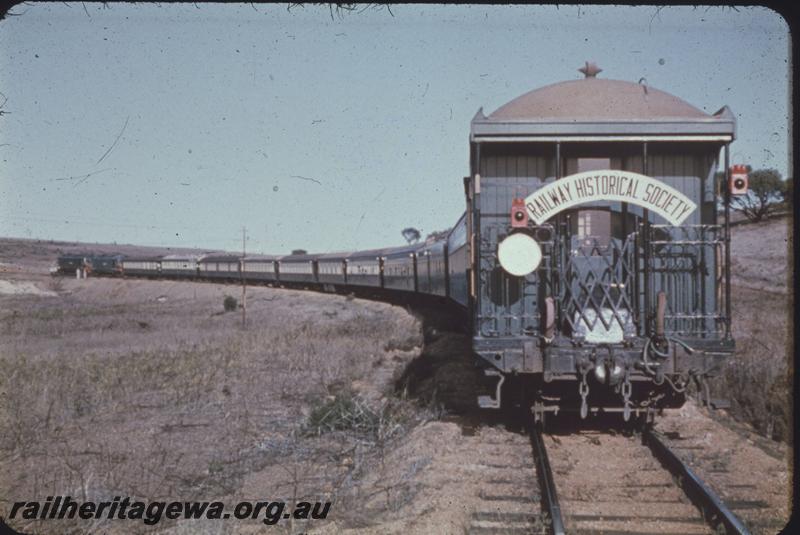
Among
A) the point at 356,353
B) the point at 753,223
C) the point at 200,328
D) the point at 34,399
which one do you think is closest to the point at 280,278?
the point at 200,328

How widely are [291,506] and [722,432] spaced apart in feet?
18.3

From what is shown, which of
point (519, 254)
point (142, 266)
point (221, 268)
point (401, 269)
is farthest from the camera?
point (142, 266)

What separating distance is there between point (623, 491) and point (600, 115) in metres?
4.08

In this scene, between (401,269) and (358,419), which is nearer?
(358,419)

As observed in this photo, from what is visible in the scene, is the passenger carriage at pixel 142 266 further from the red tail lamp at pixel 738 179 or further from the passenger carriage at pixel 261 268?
the red tail lamp at pixel 738 179

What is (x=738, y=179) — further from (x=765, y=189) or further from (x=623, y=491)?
(x=765, y=189)

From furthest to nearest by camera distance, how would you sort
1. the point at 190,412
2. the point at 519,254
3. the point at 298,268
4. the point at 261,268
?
the point at 261,268 < the point at 298,268 < the point at 190,412 < the point at 519,254

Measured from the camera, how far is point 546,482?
6.44m

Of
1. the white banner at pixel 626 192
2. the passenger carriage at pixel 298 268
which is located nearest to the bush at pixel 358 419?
the white banner at pixel 626 192

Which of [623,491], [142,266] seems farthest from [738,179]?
[142,266]

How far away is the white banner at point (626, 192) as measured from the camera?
772 cm

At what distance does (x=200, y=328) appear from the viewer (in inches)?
1054

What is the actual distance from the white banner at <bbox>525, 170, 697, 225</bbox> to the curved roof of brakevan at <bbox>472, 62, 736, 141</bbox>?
1.84 ft

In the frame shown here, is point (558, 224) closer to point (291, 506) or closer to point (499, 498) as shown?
point (499, 498)
